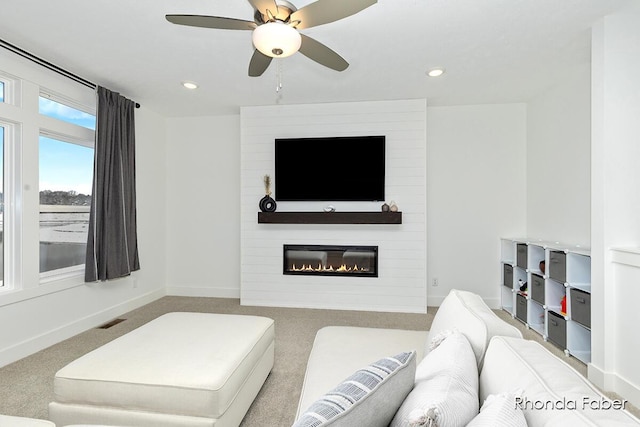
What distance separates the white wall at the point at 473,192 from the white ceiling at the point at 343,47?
1.18 feet

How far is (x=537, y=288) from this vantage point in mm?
3385

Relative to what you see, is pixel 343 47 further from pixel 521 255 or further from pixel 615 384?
pixel 615 384

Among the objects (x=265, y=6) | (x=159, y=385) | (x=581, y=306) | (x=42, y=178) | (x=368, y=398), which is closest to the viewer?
(x=368, y=398)

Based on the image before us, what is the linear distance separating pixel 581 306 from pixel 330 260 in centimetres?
257

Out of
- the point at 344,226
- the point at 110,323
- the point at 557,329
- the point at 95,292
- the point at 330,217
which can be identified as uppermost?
the point at 330,217

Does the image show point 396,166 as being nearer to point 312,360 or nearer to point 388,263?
point 388,263

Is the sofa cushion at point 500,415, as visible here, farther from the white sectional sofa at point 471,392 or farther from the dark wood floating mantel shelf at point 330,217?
the dark wood floating mantel shelf at point 330,217

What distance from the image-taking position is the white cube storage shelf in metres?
2.82

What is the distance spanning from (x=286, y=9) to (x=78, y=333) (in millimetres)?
3596

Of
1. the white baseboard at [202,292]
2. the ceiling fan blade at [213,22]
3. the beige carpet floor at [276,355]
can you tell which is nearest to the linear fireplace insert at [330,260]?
the beige carpet floor at [276,355]

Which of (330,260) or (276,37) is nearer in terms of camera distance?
(276,37)

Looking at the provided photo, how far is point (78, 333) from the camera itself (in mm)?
3395

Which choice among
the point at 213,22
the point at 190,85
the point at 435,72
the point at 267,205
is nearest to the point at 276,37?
the point at 213,22

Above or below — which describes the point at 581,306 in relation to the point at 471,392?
below
